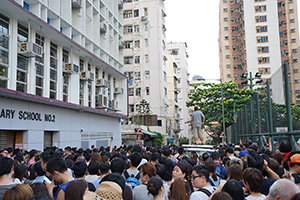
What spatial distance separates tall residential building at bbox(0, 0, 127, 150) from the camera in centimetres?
1272

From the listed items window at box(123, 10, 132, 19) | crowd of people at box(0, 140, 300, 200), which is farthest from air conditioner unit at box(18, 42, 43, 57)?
window at box(123, 10, 132, 19)

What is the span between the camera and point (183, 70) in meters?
Result: 69.4

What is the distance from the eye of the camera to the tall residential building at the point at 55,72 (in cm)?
1272

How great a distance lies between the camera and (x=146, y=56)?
43.4m

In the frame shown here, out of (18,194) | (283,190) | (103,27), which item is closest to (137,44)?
(103,27)

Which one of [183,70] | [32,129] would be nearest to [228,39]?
[183,70]

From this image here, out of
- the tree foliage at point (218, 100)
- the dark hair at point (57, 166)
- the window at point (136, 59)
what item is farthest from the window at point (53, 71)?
the window at point (136, 59)

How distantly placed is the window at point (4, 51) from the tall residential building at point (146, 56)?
30.0m

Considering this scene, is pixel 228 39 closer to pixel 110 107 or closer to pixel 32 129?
pixel 110 107

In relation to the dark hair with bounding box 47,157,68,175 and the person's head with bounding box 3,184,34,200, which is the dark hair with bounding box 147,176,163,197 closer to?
the dark hair with bounding box 47,157,68,175

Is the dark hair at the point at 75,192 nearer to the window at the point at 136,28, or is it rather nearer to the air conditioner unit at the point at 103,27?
the air conditioner unit at the point at 103,27

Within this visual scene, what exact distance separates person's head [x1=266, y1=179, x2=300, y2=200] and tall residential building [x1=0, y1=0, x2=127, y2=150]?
11011 millimetres

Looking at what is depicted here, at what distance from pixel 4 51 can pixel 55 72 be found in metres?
4.40

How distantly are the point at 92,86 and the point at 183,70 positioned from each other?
49.4 m
